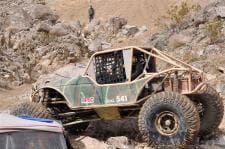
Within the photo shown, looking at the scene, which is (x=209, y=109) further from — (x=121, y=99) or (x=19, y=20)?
(x=19, y=20)

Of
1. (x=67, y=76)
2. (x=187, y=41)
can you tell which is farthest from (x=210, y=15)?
(x=67, y=76)

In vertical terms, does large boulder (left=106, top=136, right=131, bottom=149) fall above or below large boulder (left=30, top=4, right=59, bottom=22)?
below

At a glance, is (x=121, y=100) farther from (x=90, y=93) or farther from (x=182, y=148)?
(x=182, y=148)

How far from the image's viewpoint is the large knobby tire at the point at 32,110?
→ 396 inches

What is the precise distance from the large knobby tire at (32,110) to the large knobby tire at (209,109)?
2.67 m

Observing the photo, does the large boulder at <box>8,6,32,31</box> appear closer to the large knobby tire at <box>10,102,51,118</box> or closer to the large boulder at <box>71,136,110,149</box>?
the large knobby tire at <box>10,102,51,118</box>

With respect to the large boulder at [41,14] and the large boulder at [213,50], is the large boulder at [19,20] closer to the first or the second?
the large boulder at [41,14]

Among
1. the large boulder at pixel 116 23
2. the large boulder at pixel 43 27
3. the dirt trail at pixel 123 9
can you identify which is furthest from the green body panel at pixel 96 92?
the dirt trail at pixel 123 9

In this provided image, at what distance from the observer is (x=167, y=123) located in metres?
8.99

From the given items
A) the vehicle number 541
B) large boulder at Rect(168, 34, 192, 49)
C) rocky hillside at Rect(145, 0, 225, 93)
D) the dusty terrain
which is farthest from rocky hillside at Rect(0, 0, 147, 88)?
the vehicle number 541

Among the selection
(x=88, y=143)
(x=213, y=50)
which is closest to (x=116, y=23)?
(x=213, y=50)

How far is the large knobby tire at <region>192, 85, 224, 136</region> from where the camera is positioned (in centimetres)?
997

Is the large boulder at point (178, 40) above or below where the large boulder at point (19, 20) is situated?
below

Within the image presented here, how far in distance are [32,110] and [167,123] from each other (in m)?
2.55
